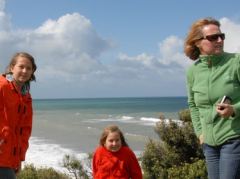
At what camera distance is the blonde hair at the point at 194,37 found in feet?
11.8

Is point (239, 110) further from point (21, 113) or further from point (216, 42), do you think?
point (21, 113)

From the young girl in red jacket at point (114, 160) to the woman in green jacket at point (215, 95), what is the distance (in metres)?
1.97

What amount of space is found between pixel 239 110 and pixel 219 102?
166 millimetres

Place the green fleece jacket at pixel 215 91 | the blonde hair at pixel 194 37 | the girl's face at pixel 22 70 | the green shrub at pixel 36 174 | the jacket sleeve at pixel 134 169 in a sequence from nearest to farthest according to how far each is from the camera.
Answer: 1. the green fleece jacket at pixel 215 91
2. the blonde hair at pixel 194 37
3. the girl's face at pixel 22 70
4. the jacket sleeve at pixel 134 169
5. the green shrub at pixel 36 174

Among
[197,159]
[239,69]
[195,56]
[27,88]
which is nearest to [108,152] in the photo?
[27,88]

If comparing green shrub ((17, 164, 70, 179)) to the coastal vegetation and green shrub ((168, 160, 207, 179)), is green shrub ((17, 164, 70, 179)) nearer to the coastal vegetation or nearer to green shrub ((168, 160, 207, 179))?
the coastal vegetation

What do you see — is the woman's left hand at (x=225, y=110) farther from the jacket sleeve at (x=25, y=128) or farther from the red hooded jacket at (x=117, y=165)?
the red hooded jacket at (x=117, y=165)

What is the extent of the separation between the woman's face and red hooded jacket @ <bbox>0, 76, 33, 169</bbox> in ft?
5.28

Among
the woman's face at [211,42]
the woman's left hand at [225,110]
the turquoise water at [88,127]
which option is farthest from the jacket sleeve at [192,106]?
the turquoise water at [88,127]

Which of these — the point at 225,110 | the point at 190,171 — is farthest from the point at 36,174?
the point at 225,110

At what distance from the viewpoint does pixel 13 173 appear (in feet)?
12.7

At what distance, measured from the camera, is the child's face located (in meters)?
5.61

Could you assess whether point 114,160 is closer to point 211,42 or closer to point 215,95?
point 215,95

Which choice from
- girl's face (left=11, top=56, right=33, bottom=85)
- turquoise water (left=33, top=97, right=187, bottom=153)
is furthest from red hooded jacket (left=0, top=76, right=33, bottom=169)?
turquoise water (left=33, top=97, right=187, bottom=153)
